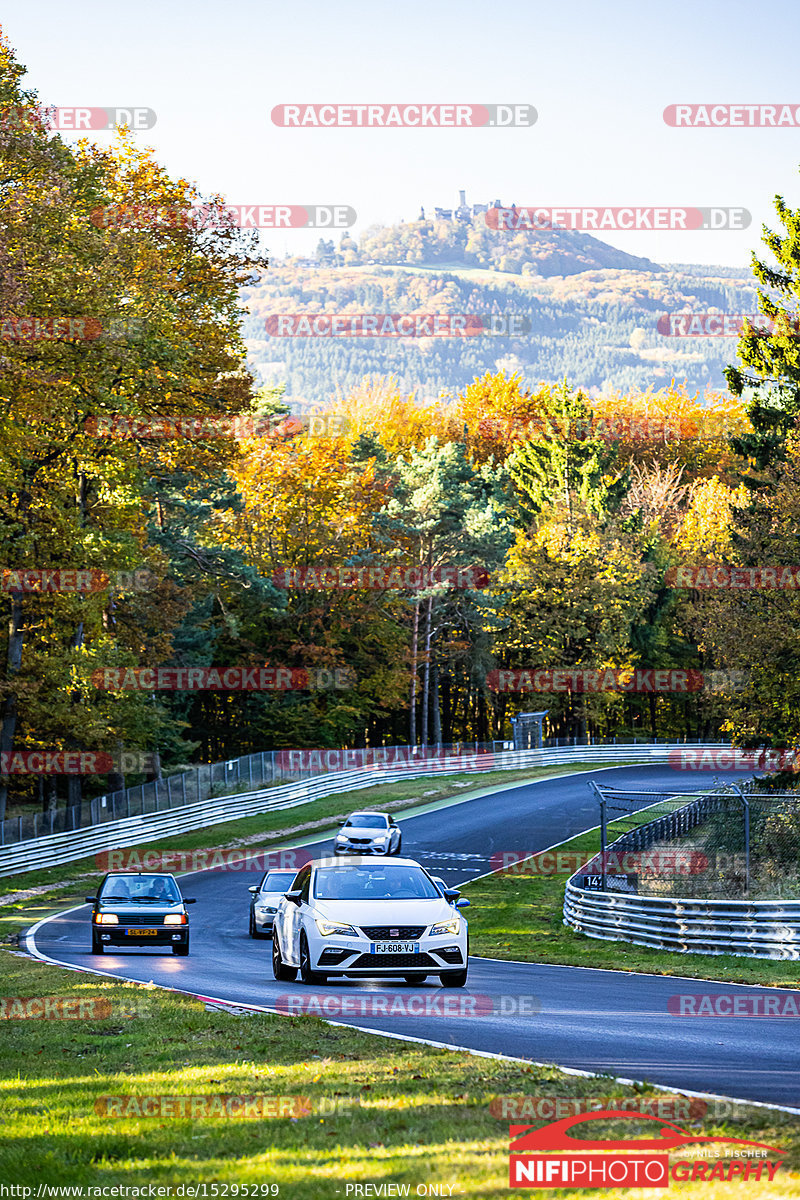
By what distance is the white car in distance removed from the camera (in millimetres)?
13859

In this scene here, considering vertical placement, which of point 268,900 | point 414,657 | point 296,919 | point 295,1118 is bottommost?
point 268,900

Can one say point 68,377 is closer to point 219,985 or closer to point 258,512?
point 219,985

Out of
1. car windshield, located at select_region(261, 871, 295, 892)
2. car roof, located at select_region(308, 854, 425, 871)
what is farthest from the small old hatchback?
car roof, located at select_region(308, 854, 425, 871)

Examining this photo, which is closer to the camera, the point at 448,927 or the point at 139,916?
the point at 448,927

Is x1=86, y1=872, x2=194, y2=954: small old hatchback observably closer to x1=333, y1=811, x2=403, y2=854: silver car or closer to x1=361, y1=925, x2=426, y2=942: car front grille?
x1=361, y1=925, x2=426, y2=942: car front grille

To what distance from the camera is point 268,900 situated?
23.9 metres

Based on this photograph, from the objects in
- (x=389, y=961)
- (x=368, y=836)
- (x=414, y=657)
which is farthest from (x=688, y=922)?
(x=414, y=657)

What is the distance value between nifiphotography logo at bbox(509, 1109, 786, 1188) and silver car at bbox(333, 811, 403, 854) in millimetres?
30461

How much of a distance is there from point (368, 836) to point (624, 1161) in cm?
3132

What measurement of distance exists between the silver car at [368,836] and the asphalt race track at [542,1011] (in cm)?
734

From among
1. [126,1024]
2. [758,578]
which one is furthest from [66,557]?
[126,1024]

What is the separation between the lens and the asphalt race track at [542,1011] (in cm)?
942

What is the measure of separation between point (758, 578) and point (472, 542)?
41.2 meters

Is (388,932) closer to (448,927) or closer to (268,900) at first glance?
(448,927)
